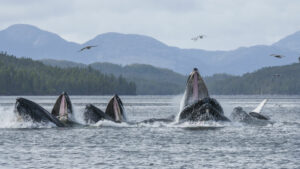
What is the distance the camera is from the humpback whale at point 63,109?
52219 millimetres

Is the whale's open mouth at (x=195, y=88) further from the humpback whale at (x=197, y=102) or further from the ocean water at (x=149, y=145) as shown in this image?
the ocean water at (x=149, y=145)

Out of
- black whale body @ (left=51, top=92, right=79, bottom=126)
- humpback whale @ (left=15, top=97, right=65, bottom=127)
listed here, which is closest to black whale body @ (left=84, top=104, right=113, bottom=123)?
black whale body @ (left=51, top=92, right=79, bottom=126)

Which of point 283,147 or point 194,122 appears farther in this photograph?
Answer: point 194,122

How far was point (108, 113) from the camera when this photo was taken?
57.0 metres

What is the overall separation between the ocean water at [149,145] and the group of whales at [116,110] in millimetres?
843

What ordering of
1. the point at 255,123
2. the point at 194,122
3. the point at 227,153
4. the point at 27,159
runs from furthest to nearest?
1. the point at 255,123
2. the point at 194,122
3. the point at 227,153
4. the point at 27,159

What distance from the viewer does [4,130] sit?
52188 mm

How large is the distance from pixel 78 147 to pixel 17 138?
689 centimetres

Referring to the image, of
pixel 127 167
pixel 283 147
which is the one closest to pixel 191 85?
pixel 283 147

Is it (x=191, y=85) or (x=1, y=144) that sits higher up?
(x=191, y=85)

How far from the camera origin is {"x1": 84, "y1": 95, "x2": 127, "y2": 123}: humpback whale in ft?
180

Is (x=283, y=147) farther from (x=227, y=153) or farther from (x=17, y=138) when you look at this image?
(x=17, y=138)

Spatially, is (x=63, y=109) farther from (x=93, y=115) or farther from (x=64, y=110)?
(x=93, y=115)

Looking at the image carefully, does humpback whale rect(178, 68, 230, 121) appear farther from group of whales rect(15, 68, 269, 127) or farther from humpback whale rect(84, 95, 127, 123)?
humpback whale rect(84, 95, 127, 123)
